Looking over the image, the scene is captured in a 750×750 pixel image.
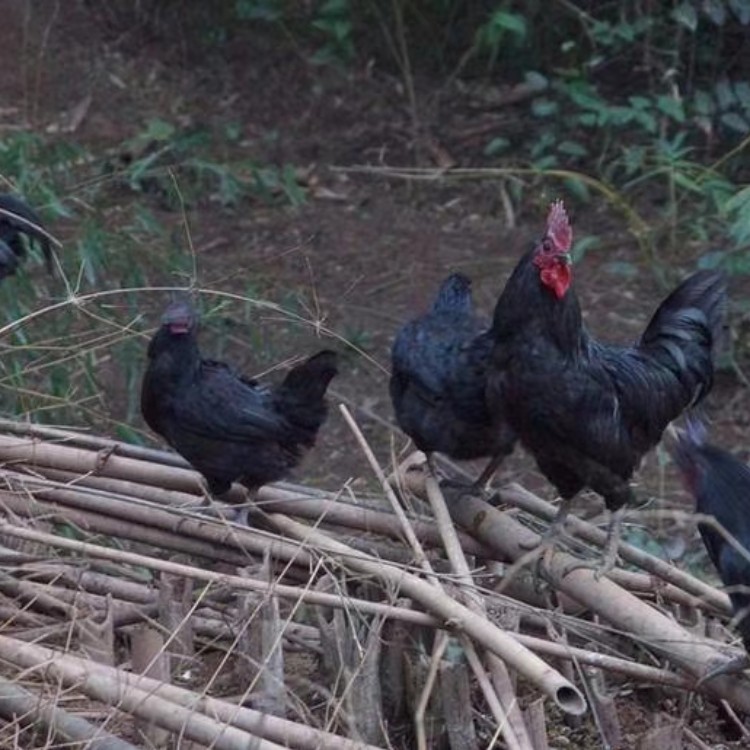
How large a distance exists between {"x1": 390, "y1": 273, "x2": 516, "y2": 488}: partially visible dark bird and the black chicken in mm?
150

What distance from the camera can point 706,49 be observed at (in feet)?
28.6

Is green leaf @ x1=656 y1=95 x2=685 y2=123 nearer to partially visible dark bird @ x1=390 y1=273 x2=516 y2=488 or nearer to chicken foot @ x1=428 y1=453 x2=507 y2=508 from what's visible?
partially visible dark bird @ x1=390 y1=273 x2=516 y2=488

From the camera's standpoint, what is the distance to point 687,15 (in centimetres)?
820

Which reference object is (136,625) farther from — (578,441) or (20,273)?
(20,273)

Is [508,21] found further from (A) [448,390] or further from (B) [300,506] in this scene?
(B) [300,506]

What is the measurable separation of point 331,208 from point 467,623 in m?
5.51

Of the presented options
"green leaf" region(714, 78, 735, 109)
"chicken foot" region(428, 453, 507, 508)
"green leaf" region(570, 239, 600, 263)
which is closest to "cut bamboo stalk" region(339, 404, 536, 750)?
"chicken foot" region(428, 453, 507, 508)

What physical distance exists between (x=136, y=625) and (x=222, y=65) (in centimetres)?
620

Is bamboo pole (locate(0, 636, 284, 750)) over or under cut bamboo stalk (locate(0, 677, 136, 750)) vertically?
over

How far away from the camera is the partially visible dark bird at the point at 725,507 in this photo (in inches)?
143

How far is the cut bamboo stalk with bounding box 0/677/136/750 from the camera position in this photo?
3.48 metres

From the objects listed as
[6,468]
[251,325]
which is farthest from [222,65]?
[6,468]

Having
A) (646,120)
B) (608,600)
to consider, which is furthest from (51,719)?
(646,120)

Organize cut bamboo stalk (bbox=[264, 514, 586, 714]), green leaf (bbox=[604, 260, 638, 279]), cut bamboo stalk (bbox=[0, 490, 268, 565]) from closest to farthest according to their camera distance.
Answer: cut bamboo stalk (bbox=[264, 514, 586, 714])
cut bamboo stalk (bbox=[0, 490, 268, 565])
green leaf (bbox=[604, 260, 638, 279])
